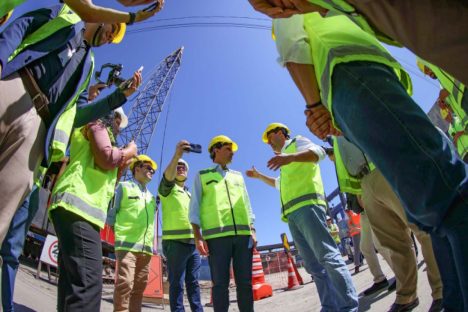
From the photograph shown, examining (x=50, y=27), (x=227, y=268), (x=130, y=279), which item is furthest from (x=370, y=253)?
(x=50, y=27)

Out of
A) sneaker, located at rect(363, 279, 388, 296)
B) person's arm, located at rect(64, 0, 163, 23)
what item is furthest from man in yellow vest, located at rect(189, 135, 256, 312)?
person's arm, located at rect(64, 0, 163, 23)

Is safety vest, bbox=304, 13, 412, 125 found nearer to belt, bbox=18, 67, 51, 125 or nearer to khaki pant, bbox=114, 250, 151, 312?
belt, bbox=18, 67, 51, 125

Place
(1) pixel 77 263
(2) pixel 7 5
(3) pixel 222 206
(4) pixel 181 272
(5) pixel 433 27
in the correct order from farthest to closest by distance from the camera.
A: 1. (4) pixel 181 272
2. (3) pixel 222 206
3. (1) pixel 77 263
4. (2) pixel 7 5
5. (5) pixel 433 27

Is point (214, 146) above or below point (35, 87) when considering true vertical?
above

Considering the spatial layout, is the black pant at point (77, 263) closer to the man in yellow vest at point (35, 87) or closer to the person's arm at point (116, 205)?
the man in yellow vest at point (35, 87)

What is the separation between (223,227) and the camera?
3326mm

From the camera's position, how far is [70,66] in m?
1.60

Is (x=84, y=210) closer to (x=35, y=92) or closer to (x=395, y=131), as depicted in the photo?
(x=35, y=92)

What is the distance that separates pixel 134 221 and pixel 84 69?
9.12 feet

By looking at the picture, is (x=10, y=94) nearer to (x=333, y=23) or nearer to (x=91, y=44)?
(x=91, y=44)

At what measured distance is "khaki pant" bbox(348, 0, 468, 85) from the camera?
876 millimetres

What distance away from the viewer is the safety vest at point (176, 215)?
422cm

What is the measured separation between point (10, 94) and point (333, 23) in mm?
1437

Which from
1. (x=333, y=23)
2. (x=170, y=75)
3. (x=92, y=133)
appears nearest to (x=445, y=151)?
(x=333, y=23)
